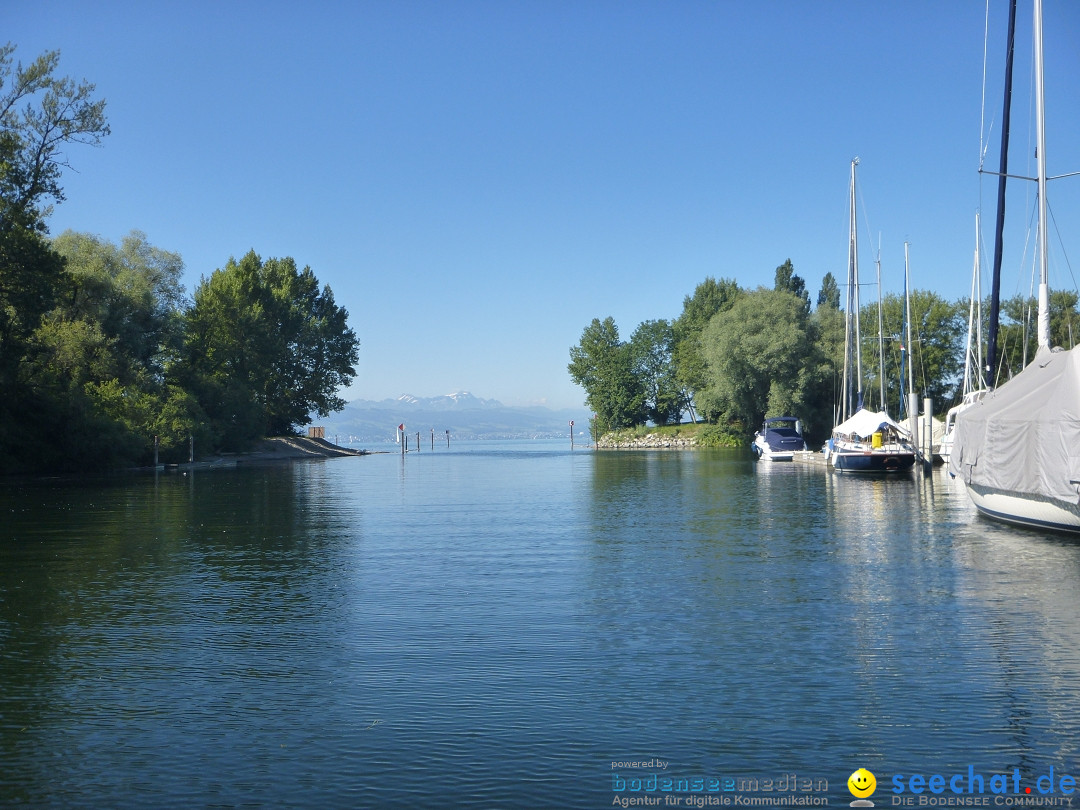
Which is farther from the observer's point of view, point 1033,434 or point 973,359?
point 973,359

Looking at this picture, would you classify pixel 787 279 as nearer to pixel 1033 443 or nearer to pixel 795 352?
pixel 795 352

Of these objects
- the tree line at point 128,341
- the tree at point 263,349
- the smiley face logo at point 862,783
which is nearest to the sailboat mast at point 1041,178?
the smiley face logo at point 862,783

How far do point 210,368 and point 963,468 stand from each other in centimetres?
6446

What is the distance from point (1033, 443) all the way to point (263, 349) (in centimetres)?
7153

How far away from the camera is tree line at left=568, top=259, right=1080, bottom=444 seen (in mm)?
75062

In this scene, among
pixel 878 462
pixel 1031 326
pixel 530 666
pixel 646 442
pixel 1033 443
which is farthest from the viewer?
pixel 646 442

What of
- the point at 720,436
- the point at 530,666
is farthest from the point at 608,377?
the point at 530,666

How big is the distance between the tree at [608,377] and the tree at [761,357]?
29635 millimetres

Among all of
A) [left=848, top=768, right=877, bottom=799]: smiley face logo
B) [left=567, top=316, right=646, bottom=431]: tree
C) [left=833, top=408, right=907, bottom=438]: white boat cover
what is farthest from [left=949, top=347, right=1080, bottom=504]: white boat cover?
[left=567, top=316, right=646, bottom=431]: tree

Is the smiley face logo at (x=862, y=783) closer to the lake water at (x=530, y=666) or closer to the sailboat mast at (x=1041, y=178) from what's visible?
the lake water at (x=530, y=666)

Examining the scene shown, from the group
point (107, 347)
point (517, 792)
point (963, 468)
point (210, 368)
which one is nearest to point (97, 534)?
point (517, 792)

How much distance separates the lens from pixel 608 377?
366ft

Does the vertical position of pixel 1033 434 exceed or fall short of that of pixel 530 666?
it exceeds it

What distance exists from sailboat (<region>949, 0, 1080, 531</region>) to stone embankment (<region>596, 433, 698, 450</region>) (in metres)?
71.4
